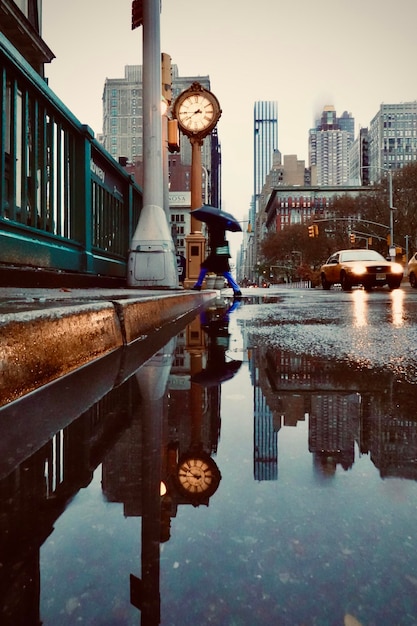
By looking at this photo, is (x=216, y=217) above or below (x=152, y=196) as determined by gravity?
above

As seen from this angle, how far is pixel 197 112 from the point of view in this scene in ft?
63.1

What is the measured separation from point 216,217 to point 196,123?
8.69 m

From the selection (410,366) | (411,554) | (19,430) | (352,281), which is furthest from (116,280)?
(352,281)

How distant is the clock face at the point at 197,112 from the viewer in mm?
19094

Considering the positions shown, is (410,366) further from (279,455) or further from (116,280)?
(116,280)

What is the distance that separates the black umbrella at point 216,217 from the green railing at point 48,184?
312 centimetres

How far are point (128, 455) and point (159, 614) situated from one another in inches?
28.5

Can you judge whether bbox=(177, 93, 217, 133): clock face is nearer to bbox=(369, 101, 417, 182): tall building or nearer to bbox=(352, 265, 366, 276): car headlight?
bbox=(352, 265, 366, 276): car headlight

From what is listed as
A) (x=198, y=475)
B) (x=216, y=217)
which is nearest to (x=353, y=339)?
(x=198, y=475)

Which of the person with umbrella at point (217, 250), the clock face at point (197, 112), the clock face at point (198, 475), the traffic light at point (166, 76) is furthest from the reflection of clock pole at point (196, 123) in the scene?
the clock face at point (198, 475)

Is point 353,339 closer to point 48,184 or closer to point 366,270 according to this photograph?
point 48,184

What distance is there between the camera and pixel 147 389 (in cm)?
232

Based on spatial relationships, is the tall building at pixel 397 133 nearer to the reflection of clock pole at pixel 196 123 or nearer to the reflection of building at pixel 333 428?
the reflection of clock pole at pixel 196 123

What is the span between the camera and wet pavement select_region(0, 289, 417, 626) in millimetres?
709
